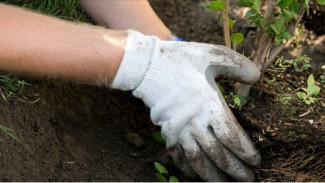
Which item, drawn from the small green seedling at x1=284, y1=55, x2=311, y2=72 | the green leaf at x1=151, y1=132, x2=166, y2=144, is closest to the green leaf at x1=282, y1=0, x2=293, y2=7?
the small green seedling at x1=284, y1=55, x2=311, y2=72

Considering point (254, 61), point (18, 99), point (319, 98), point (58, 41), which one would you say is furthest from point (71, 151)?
point (319, 98)

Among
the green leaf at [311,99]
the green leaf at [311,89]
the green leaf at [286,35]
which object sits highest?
the green leaf at [286,35]

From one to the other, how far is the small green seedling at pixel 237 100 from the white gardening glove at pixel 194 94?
0.11 m

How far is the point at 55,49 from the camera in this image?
5.97 feet

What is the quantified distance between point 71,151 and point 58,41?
458 millimetres

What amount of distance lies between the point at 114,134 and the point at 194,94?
0.57 m

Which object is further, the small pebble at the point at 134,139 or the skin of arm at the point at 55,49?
the small pebble at the point at 134,139

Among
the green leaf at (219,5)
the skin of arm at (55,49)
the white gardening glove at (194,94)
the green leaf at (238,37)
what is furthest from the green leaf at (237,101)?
the skin of arm at (55,49)

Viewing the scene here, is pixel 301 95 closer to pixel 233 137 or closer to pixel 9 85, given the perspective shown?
pixel 233 137

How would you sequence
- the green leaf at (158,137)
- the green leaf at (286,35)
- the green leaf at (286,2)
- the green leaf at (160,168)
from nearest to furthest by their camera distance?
1. the green leaf at (286,2)
2. the green leaf at (286,35)
3. the green leaf at (160,168)
4. the green leaf at (158,137)

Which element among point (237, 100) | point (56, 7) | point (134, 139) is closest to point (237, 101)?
point (237, 100)

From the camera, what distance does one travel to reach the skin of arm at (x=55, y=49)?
1.80 metres

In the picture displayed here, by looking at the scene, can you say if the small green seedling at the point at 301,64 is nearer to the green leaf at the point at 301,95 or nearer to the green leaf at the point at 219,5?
the green leaf at the point at 301,95

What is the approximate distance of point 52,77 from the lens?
1898 mm
